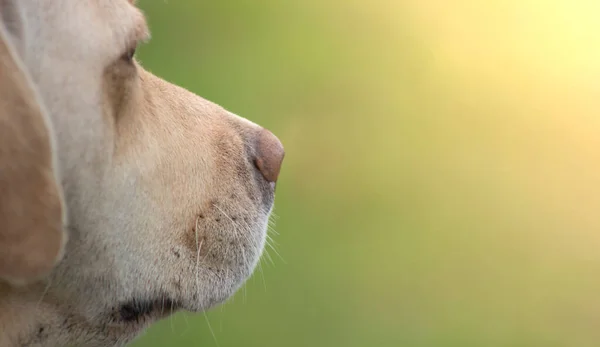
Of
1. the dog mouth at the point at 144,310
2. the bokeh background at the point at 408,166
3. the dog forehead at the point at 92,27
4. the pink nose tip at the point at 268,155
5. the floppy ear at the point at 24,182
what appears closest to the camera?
the floppy ear at the point at 24,182

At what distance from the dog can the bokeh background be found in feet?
2.44

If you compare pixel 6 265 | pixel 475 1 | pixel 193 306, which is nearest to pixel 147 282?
pixel 193 306

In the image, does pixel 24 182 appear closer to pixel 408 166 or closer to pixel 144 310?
pixel 144 310

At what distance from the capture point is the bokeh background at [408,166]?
152cm

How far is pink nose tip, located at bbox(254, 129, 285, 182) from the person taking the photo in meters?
0.88

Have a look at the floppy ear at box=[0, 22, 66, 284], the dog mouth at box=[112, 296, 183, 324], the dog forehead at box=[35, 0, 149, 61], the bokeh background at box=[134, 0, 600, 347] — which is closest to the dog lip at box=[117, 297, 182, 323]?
the dog mouth at box=[112, 296, 183, 324]

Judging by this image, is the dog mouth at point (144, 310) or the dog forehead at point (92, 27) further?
the dog mouth at point (144, 310)

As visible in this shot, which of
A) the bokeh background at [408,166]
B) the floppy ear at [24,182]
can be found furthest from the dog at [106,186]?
the bokeh background at [408,166]

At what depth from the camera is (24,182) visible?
0.54 metres

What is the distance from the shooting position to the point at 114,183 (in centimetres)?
70

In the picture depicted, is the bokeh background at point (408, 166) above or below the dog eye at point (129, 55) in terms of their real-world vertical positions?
below

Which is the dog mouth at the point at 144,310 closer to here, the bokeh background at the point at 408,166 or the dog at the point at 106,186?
the dog at the point at 106,186

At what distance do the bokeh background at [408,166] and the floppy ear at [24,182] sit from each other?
1.02m

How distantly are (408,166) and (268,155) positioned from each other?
0.78 metres
